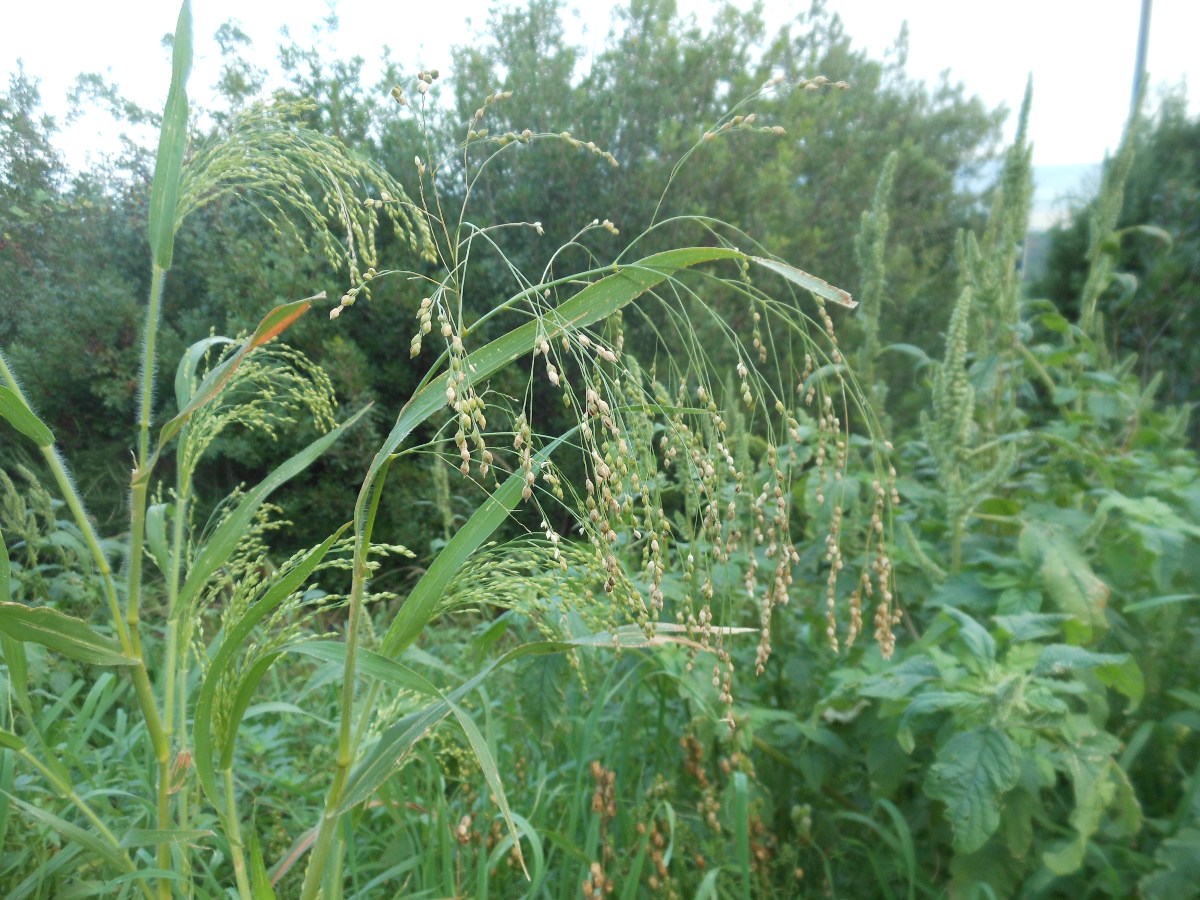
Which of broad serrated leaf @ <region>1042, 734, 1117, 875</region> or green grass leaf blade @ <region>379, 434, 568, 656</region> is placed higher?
green grass leaf blade @ <region>379, 434, 568, 656</region>

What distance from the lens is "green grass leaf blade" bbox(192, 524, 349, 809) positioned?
0.92 m

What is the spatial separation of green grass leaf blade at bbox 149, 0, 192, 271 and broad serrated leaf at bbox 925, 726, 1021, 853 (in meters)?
1.33

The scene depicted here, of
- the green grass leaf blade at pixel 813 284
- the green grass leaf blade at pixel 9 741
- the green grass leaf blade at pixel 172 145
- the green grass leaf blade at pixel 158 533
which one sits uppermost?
the green grass leaf blade at pixel 172 145

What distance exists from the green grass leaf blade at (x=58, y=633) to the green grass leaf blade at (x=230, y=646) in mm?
100

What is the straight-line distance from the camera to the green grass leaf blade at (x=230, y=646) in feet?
3.02

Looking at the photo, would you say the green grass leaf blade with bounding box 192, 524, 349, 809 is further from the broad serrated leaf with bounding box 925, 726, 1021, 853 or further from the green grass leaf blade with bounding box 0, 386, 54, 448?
the broad serrated leaf with bounding box 925, 726, 1021, 853

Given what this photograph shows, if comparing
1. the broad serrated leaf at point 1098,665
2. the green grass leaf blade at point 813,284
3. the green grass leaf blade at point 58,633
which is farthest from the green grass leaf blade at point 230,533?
the broad serrated leaf at point 1098,665

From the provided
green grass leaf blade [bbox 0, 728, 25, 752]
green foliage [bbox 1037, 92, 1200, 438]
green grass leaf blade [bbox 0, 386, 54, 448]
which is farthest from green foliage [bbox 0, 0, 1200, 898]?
green foliage [bbox 1037, 92, 1200, 438]

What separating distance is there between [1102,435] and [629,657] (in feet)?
7.85

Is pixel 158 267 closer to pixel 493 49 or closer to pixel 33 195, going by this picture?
pixel 33 195

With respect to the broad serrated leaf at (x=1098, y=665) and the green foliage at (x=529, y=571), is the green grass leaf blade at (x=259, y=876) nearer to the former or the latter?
the green foliage at (x=529, y=571)

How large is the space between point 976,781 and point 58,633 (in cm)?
126

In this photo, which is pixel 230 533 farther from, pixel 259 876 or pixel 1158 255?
pixel 1158 255

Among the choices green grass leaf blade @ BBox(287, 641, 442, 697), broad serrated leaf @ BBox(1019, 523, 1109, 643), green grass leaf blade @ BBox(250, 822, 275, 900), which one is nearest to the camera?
green grass leaf blade @ BBox(287, 641, 442, 697)
